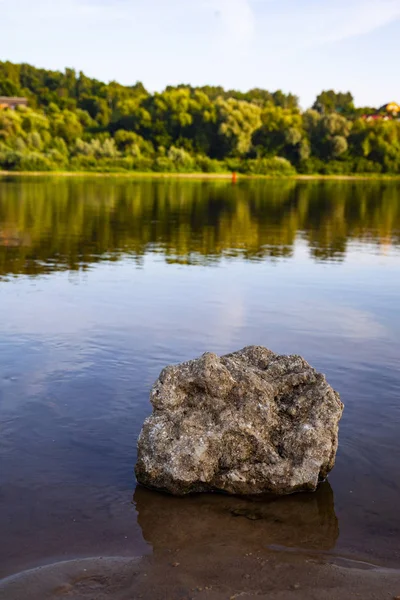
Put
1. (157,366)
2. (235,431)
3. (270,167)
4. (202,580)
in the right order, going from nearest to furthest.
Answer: (202,580)
(235,431)
(157,366)
(270,167)

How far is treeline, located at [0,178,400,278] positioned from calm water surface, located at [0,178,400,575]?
32 centimetres

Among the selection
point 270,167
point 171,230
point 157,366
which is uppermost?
point 270,167

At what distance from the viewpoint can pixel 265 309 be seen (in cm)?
1953

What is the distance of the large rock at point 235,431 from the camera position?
8.77m

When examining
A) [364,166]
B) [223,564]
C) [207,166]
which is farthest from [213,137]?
[223,564]

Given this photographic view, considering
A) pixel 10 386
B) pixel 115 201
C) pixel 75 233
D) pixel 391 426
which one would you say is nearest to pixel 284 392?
pixel 391 426

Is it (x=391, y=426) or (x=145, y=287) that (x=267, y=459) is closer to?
(x=391, y=426)

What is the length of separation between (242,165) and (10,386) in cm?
15151

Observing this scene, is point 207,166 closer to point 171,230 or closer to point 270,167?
point 270,167

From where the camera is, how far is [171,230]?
4000cm

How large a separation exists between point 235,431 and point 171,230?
3169 cm

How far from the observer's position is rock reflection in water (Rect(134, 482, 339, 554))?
773 cm

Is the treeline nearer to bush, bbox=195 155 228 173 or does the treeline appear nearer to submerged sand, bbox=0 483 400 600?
submerged sand, bbox=0 483 400 600

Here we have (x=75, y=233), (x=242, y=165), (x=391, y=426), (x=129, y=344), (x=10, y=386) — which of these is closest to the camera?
(x=391, y=426)
